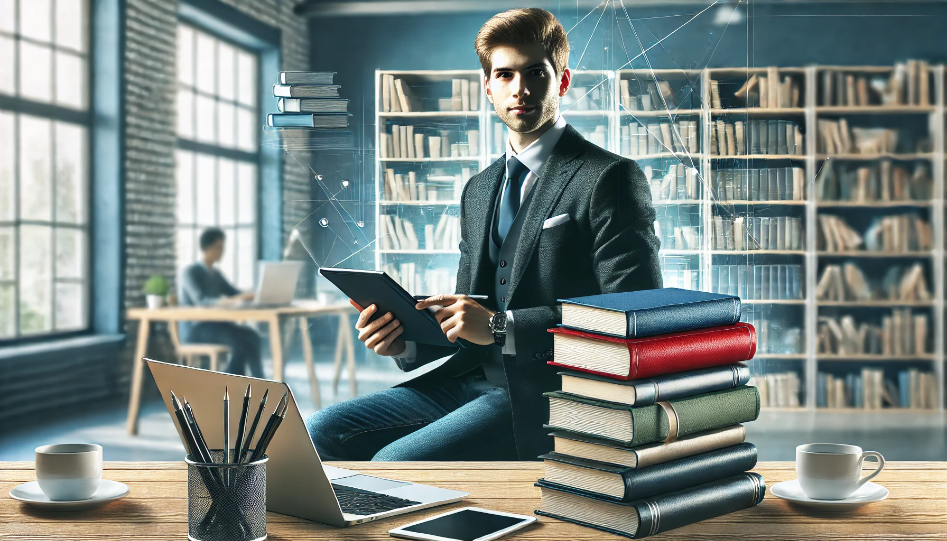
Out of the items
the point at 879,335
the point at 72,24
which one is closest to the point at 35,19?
the point at 72,24

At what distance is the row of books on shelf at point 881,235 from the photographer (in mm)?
4051

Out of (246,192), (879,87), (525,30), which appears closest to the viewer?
(525,30)

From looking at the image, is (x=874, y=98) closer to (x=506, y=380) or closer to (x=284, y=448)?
A: (x=506, y=380)

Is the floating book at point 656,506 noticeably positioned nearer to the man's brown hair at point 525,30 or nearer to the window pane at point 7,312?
the man's brown hair at point 525,30

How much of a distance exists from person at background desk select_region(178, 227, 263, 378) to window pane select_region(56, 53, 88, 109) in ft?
2.43

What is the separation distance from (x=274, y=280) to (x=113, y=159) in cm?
83

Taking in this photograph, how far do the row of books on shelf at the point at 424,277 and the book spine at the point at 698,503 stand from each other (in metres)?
2.36

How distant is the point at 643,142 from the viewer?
310cm

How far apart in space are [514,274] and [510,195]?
8.4 inches

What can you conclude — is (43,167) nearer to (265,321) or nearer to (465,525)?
(265,321)

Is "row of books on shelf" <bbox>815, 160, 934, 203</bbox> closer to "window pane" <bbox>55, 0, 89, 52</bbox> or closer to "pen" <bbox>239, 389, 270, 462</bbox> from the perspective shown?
"window pane" <bbox>55, 0, 89, 52</bbox>

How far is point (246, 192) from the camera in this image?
3.37 metres

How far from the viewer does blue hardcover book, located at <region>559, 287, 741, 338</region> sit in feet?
2.66

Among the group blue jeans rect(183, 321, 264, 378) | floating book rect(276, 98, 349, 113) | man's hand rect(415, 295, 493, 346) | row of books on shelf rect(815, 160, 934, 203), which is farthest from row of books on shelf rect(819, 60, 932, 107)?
man's hand rect(415, 295, 493, 346)
